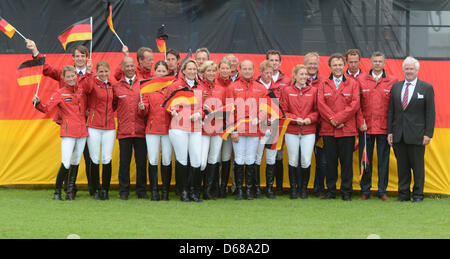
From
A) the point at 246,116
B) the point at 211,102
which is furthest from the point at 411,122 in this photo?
the point at 211,102

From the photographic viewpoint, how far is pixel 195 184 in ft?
22.7

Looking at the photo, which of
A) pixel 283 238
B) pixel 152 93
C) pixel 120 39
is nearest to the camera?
pixel 283 238

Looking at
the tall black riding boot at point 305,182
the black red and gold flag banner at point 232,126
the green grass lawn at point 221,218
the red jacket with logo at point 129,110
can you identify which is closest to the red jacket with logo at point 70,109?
the red jacket with logo at point 129,110

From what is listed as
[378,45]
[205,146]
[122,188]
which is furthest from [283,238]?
[378,45]

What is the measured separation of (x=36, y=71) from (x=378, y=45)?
165 inches

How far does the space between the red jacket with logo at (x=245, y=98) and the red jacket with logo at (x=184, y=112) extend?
1.38 ft

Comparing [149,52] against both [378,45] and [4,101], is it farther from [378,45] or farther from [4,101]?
[378,45]

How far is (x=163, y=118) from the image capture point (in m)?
6.81

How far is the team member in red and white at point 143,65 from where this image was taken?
23.4 feet

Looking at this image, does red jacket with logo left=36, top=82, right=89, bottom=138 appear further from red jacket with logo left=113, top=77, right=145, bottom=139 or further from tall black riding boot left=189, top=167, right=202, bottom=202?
tall black riding boot left=189, top=167, right=202, bottom=202

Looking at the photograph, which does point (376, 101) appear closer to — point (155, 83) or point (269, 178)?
point (269, 178)

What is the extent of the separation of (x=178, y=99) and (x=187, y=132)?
1.24 ft

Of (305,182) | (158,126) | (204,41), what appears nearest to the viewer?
(158,126)

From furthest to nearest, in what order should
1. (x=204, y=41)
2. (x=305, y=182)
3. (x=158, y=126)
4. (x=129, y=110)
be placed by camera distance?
(x=204, y=41) → (x=305, y=182) → (x=129, y=110) → (x=158, y=126)
